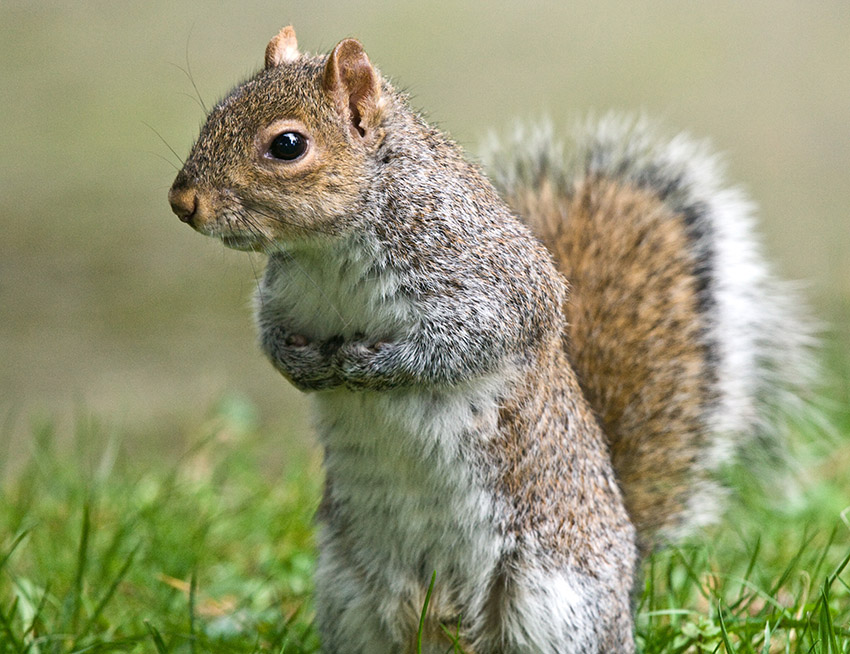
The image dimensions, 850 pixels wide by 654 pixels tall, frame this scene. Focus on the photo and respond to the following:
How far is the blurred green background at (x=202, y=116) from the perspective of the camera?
155 inches

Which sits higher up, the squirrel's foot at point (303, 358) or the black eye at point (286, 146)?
the black eye at point (286, 146)

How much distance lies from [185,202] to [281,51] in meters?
0.49

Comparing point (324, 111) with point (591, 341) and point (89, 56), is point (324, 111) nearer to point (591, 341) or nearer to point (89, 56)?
point (591, 341)

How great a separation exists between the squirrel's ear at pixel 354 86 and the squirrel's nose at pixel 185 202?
32 centimetres

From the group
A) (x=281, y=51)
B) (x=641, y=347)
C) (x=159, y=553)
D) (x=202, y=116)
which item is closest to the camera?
(x=281, y=51)

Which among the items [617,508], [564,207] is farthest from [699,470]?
[564,207]

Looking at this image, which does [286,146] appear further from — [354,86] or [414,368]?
[414,368]

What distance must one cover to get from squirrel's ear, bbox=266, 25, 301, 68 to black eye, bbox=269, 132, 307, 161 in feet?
0.92

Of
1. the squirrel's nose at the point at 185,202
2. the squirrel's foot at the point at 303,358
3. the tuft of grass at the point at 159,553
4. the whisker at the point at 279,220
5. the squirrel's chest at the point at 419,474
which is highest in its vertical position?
the whisker at the point at 279,220

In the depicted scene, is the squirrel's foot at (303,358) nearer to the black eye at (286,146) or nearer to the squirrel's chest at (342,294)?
the squirrel's chest at (342,294)

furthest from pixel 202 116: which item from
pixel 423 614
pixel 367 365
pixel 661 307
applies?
pixel 423 614

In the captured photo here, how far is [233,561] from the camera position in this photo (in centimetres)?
269

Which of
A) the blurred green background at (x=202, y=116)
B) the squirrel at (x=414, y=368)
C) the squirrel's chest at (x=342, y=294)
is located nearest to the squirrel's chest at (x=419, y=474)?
the squirrel at (x=414, y=368)

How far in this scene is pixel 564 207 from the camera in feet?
8.48
